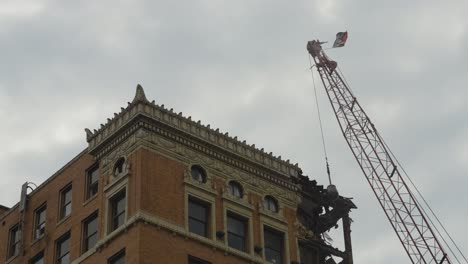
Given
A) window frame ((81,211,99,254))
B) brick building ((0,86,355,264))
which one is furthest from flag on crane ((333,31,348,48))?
window frame ((81,211,99,254))

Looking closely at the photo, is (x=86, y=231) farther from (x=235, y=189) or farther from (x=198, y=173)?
(x=235, y=189)

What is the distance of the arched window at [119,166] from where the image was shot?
69.0 metres

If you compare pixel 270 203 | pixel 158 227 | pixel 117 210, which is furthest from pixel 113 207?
pixel 270 203

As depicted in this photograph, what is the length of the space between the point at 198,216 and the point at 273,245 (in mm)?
7449

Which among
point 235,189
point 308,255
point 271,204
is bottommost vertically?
point 308,255

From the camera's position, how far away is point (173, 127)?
69.6 m

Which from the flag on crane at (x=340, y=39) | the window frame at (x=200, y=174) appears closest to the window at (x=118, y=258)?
the window frame at (x=200, y=174)

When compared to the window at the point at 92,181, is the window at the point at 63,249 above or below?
below

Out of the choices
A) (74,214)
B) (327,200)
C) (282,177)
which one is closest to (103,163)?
(74,214)

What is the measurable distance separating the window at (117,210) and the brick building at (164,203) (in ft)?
0.22

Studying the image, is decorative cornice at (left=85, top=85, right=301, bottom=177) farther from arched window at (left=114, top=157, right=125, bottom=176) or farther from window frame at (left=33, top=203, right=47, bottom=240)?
window frame at (left=33, top=203, right=47, bottom=240)

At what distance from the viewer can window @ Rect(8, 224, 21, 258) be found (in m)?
78.2

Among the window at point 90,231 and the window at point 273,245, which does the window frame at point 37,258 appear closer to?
the window at point 90,231

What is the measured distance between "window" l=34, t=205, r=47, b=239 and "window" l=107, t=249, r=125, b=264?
11.3m
